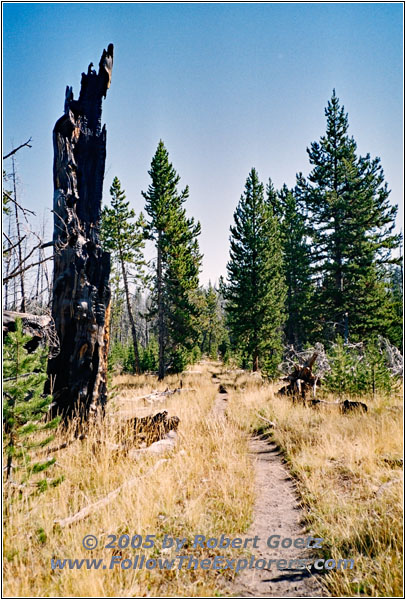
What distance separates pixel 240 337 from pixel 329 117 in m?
16.9

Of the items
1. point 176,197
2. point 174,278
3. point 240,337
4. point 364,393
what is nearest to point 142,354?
point 174,278

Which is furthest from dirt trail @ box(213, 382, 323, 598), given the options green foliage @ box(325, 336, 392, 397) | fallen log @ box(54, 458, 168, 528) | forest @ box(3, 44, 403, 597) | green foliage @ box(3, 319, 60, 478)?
green foliage @ box(325, 336, 392, 397)

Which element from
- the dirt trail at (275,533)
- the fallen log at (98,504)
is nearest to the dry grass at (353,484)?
the dirt trail at (275,533)

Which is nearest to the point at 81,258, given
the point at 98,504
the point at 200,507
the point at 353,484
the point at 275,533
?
the point at 98,504

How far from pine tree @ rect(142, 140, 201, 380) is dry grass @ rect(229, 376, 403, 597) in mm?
13594

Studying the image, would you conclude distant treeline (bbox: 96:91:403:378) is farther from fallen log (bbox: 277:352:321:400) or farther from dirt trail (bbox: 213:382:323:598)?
dirt trail (bbox: 213:382:323:598)

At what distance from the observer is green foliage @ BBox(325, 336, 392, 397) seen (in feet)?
29.0

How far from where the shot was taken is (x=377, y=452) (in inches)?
190

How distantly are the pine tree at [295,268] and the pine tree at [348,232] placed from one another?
6.13 feet

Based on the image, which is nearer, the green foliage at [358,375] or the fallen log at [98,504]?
the fallen log at [98,504]

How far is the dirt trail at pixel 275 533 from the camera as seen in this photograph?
2422 mm

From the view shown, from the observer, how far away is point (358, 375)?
9.41m

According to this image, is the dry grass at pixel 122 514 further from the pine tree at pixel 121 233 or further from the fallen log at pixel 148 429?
the pine tree at pixel 121 233

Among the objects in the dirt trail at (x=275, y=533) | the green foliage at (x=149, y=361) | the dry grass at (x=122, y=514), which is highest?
the dry grass at (x=122, y=514)
